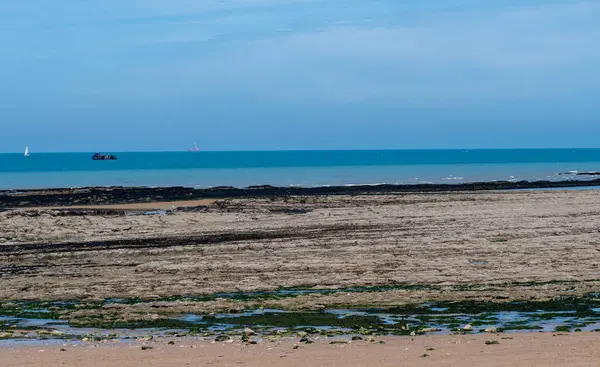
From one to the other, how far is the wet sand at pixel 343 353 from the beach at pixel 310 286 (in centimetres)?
4

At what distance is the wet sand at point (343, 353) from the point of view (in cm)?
1000

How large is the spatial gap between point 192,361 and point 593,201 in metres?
32.4

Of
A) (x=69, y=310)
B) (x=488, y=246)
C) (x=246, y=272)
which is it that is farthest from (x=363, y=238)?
(x=69, y=310)

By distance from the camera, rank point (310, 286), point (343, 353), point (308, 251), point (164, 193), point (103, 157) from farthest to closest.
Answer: point (103, 157) < point (164, 193) < point (308, 251) < point (310, 286) < point (343, 353)

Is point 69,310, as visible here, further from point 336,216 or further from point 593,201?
point 593,201

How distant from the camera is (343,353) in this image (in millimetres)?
10586

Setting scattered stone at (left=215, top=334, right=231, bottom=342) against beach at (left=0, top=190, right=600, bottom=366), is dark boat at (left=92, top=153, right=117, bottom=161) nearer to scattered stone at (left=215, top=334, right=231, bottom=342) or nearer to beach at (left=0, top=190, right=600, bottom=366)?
beach at (left=0, top=190, right=600, bottom=366)

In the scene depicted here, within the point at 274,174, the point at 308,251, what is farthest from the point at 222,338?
the point at 274,174

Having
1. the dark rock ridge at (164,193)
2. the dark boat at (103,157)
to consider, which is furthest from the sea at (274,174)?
the dark boat at (103,157)

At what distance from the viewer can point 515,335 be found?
11750 millimetres

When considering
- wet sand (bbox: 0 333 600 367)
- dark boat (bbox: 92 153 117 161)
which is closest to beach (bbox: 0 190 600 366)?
wet sand (bbox: 0 333 600 367)

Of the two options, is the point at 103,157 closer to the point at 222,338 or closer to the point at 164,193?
the point at 164,193

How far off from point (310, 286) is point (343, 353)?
6098 millimetres

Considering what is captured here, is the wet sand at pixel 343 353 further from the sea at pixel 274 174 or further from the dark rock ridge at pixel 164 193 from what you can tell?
the sea at pixel 274 174
